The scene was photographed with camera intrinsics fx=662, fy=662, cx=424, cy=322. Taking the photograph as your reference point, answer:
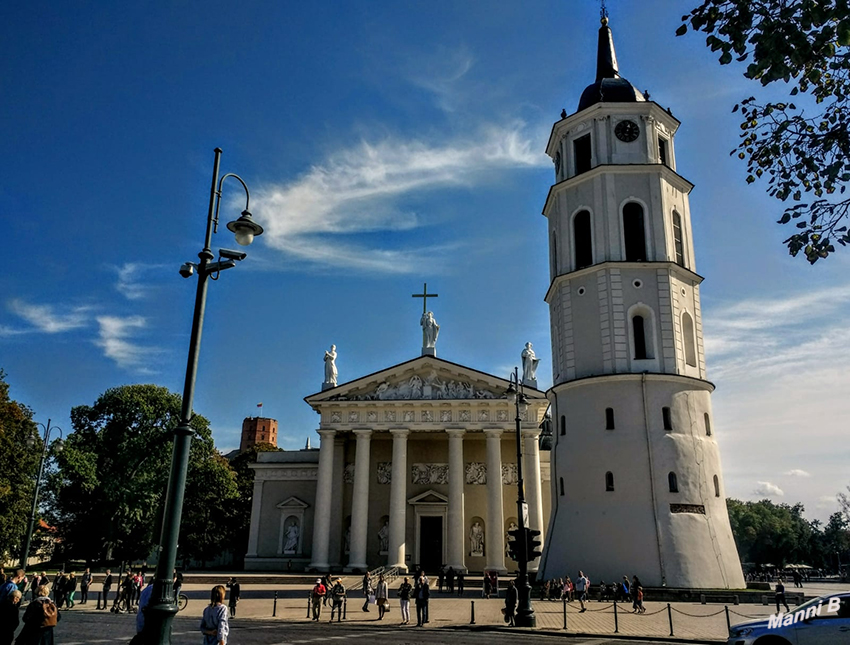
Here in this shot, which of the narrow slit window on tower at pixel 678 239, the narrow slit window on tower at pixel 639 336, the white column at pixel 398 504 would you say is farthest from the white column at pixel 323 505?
the narrow slit window on tower at pixel 678 239

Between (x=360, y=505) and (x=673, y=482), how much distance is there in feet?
70.8

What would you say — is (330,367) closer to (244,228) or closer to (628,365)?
(628,365)

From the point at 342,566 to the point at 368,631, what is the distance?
25.6m

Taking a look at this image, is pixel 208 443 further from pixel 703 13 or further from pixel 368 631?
pixel 703 13

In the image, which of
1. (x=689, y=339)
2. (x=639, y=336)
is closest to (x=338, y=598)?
(x=639, y=336)

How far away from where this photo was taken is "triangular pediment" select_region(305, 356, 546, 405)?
44.8 metres

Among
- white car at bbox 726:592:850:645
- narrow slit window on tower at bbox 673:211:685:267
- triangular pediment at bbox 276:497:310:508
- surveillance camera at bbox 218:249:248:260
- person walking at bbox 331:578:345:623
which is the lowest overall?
person walking at bbox 331:578:345:623

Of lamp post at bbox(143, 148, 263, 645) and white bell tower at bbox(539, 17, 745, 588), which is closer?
lamp post at bbox(143, 148, 263, 645)

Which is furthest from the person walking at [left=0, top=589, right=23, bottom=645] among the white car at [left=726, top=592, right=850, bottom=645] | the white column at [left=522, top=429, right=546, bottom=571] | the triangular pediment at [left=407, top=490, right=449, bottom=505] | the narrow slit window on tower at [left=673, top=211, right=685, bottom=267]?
the triangular pediment at [left=407, top=490, right=449, bottom=505]

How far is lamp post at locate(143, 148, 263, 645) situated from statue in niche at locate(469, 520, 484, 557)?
38552 millimetres

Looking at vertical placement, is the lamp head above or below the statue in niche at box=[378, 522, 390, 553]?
above

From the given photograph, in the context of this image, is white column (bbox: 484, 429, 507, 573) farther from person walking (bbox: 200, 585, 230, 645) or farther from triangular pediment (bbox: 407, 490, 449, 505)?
person walking (bbox: 200, 585, 230, 645)

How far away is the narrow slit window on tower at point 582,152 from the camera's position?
33.7 metres

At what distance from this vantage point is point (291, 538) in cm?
4850
